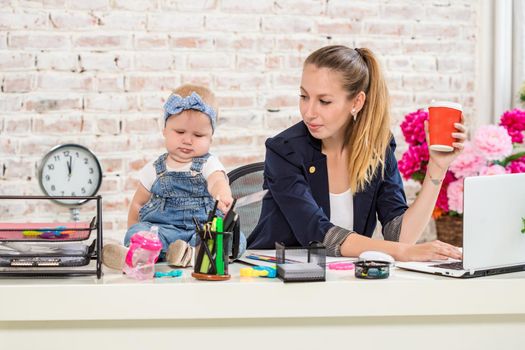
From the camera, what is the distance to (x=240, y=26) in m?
3.59

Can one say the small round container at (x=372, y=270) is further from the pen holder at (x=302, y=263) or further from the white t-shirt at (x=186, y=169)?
the white t-shirt at (x=186, y=169)

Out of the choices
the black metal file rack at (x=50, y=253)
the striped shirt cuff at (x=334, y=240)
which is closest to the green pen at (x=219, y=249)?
the black metal file rack at (x=50, y=253)

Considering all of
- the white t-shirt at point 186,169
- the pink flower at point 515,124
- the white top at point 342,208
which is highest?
the pink flower at point 515,124

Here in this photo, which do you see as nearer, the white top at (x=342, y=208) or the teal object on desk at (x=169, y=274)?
the teal object on desk at (x=169, y=274)

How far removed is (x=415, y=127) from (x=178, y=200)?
1.70m

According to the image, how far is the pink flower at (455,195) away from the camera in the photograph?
3.32m

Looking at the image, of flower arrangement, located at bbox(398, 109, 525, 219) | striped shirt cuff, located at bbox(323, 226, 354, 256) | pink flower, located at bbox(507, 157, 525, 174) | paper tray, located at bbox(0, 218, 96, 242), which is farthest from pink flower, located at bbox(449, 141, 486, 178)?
paper tray, located at bbox(0, 218, 96, 242)

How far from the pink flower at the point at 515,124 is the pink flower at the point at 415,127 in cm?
36

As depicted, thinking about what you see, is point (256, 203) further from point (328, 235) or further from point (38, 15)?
point (38, 15)

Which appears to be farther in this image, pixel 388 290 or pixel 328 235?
pixel 328 235

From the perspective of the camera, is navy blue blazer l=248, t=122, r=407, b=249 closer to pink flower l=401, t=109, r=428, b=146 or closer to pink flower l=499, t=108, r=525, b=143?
pink flower l=401, t=109, r=428, b=146

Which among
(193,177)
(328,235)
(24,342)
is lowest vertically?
(24,342)

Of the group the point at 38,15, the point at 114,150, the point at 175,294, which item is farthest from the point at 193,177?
the point at 38,15

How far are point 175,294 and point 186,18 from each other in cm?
239
